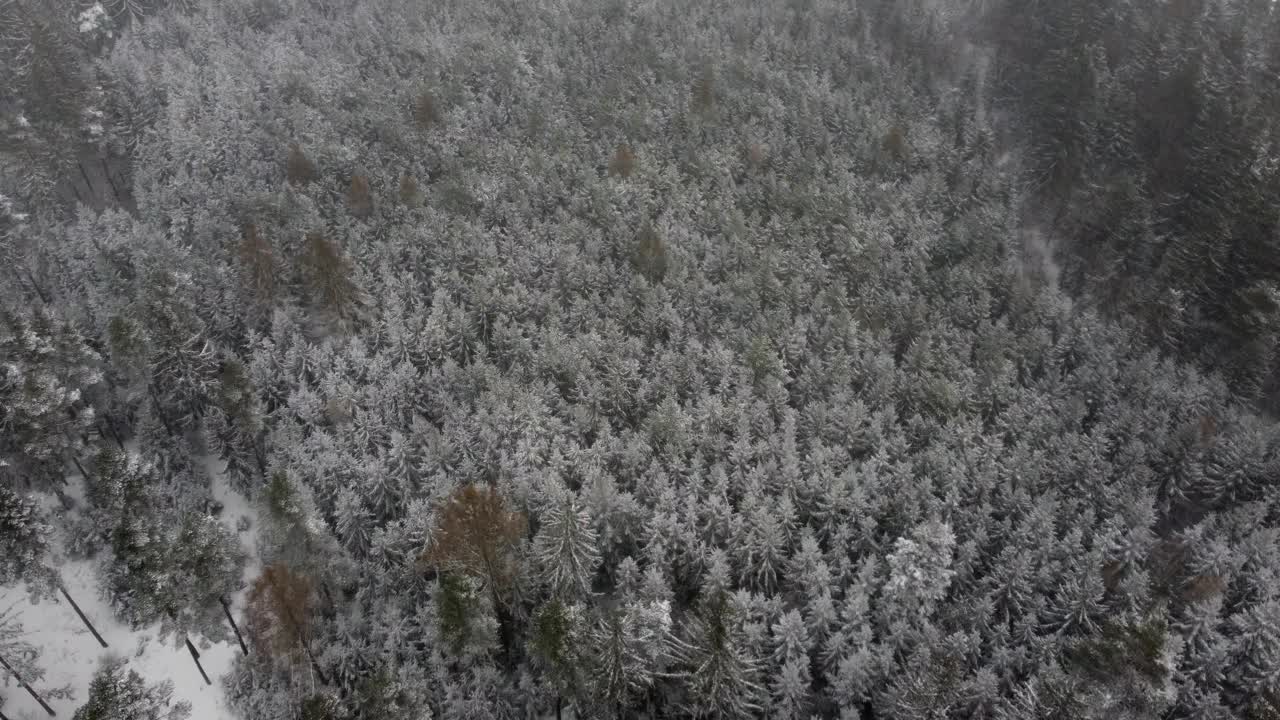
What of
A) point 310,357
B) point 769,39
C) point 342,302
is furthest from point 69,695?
point 769,39

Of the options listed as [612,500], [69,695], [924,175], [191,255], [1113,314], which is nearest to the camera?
[69,695]

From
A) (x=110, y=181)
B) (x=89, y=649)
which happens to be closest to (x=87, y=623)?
(x=89, y=649)

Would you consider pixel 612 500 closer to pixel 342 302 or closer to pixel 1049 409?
pixel 342 302

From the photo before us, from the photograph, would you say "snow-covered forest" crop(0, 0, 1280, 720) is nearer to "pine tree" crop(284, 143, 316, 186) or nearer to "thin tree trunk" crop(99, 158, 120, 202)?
"pine tree" crop(284, 143, 316, 186)

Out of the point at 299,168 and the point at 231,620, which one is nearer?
the point at 231,620

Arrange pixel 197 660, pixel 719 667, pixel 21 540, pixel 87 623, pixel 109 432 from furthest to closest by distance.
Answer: pixel 109 432 < pixel 87 623 < pixel 197 660 < pixel 21 540 < pixel 719 667

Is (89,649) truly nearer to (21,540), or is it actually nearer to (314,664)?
(21,540)
